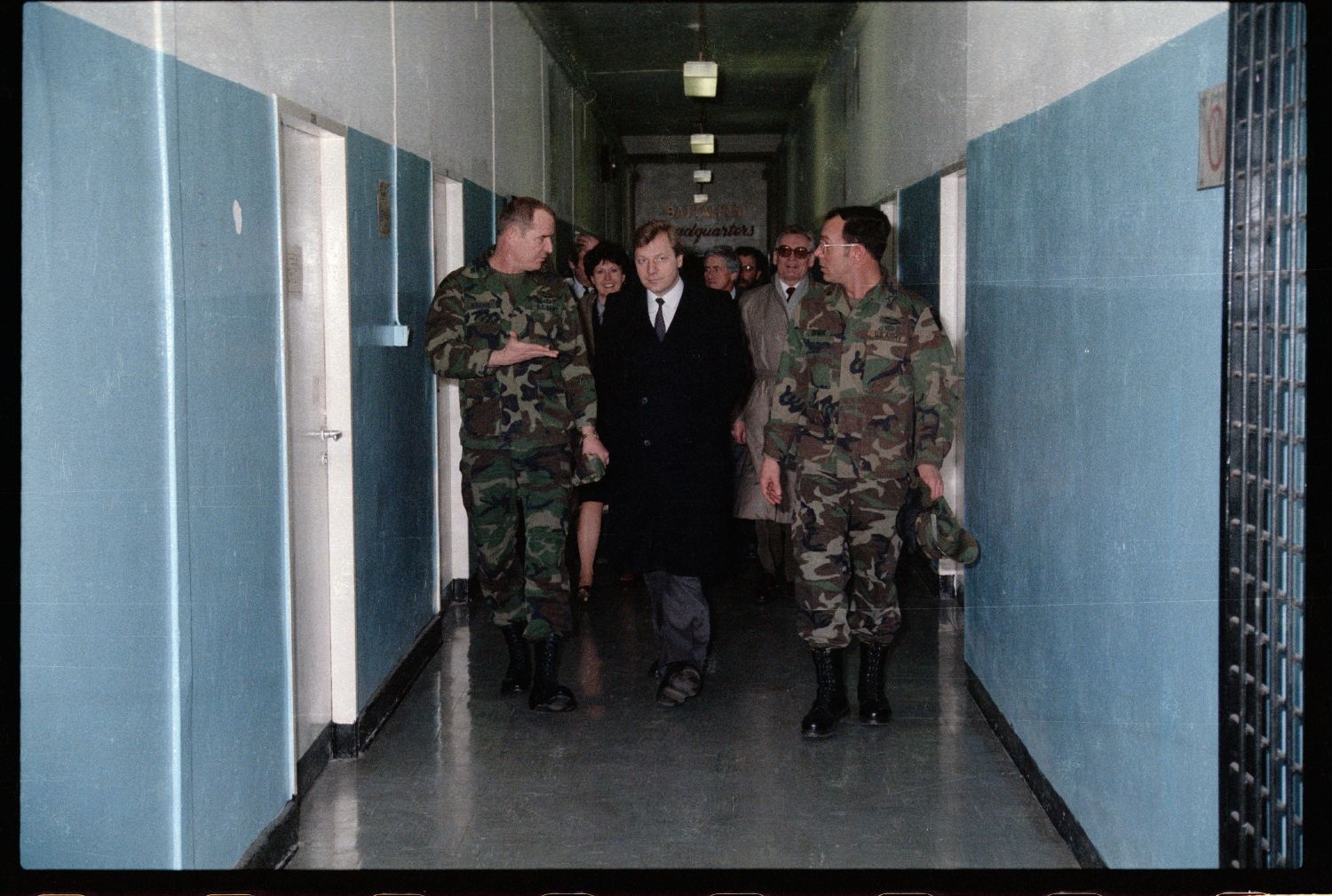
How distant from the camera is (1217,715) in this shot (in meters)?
2.28

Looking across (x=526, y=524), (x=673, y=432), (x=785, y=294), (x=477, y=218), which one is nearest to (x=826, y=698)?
(x=673, y=432)

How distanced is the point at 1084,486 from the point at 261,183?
6.36 ft

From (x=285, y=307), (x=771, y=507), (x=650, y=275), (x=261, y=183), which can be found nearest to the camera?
(x=261, y=183)

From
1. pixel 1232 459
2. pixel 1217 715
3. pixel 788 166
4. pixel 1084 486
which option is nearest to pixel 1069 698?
pixel 1084 486

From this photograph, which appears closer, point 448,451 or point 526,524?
point 526,524

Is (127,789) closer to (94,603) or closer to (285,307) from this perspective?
(94,603)

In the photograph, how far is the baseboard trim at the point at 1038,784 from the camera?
2.86 metres

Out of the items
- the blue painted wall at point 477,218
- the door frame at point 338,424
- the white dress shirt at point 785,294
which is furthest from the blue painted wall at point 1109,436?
the door frame at point 338,424

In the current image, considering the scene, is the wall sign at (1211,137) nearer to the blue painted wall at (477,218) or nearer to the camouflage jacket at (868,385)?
the camouflage jacket at (868,385)

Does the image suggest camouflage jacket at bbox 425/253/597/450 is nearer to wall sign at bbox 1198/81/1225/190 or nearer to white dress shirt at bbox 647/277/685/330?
white dress shirt at bbox 647/277/685/330

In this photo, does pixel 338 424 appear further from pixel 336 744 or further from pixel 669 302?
pixel 669 302

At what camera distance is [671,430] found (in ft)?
13.1

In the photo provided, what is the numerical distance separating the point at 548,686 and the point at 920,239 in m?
1.73

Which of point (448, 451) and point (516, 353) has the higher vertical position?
point (516, 353)
